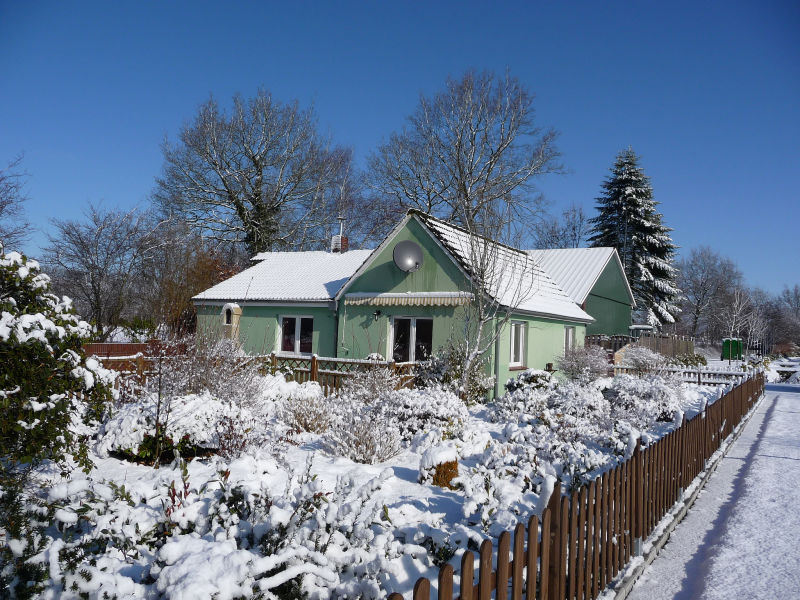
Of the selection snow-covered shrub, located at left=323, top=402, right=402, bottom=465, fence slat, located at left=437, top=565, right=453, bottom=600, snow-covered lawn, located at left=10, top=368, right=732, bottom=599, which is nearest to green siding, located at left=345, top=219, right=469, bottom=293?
snow-covered lawn, located at left=10, top=368, right=732, bottom=599

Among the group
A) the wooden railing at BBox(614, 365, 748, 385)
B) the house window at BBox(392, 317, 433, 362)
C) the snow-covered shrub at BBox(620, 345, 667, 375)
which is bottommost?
the wooden railing at BBox(614, 365, 748, 385)

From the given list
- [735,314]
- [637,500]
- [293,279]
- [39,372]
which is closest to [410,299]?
[293,279]

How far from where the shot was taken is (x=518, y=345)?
16188mm

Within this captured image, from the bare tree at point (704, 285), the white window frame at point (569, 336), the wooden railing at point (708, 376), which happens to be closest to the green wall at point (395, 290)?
the white window frame at point (569, 336)

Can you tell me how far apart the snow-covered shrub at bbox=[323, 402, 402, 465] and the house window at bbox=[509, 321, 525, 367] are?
8.82m

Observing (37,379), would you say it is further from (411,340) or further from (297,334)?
(297,334)

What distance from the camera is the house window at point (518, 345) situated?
622 inches

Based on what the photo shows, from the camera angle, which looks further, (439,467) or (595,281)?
(595,281)

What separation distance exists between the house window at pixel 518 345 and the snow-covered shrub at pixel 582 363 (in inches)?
60.7

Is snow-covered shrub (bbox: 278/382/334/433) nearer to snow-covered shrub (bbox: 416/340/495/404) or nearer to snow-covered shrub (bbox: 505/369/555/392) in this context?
snow-covered shrub (bbox: 416/340/495/404)

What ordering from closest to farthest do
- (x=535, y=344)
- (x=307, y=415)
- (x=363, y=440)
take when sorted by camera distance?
1. (x=363, y=440)
2. (x=307, y=415)
3. (x=535, y=344)

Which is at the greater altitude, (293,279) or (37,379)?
(293,279)

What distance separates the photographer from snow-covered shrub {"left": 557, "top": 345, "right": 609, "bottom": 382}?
15852 mm

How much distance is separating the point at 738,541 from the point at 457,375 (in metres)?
7.62
